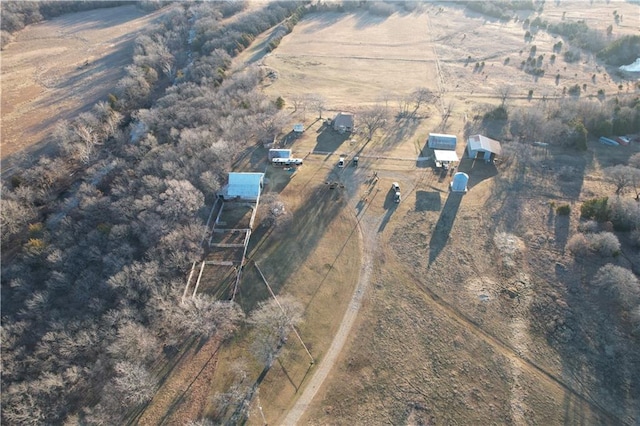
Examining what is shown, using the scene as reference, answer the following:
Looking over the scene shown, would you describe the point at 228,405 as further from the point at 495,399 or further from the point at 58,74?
the point at 58,74

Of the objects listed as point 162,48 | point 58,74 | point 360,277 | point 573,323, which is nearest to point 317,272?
point 360,277

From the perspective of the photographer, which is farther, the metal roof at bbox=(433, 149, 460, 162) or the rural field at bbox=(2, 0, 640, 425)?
the metal roof at bbox=(433, 149, 460, 162)

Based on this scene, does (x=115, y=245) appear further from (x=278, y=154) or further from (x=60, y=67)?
(x=60, y=67)

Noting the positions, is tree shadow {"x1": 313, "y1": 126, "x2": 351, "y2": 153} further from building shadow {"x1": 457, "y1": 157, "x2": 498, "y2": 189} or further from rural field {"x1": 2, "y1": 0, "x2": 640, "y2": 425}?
building shadow {"x1": 457, "y1": 157, "x2": 498, "y2": 189}

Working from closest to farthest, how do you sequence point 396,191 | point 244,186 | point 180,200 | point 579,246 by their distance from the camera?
point 579,246 → point 180,200 → point 396,191 → point 244,186

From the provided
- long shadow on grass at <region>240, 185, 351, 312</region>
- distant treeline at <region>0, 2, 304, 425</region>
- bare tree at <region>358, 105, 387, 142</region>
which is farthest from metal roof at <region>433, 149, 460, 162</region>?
distant treeline at <region>0, 2, 304, 425</region>

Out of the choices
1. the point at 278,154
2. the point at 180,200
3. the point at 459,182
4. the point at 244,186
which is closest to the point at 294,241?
the point at 244,186
